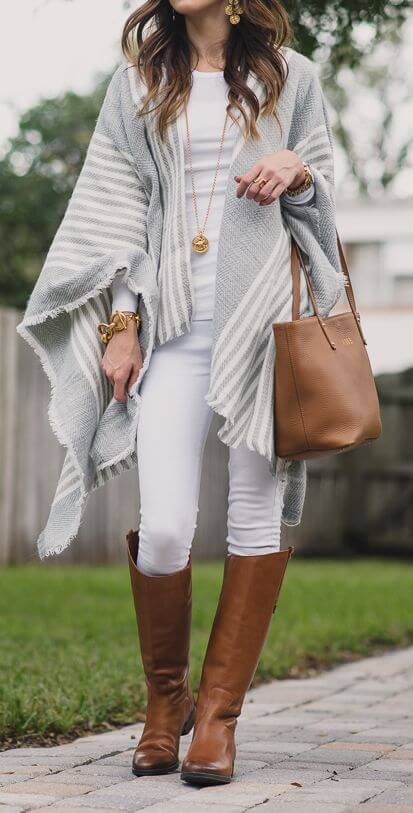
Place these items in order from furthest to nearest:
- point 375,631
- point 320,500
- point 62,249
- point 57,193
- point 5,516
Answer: point 57,193 → point 320,500 → point 5,516 → point 375,631 → point 62,249

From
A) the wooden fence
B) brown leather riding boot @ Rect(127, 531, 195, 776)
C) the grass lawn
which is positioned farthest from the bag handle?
the wooden fence

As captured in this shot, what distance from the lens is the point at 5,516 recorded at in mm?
8773

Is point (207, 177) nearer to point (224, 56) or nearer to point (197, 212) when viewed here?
point (197, 212)

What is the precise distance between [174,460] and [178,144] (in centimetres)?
75

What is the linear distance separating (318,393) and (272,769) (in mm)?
901

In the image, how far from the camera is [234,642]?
9.78ft

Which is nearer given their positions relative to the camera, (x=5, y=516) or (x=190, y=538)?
(x=190, y=538)

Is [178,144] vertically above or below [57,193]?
below

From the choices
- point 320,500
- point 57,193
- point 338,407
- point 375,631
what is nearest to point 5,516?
point 375,631

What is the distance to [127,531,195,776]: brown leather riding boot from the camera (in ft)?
9.72

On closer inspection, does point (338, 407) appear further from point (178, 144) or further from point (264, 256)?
point (178, 144)

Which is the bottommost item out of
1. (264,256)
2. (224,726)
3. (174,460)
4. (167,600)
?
(224,726)

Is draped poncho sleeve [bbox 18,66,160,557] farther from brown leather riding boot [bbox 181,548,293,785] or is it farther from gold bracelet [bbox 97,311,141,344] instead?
brown leather riding boot [bbox 181,548,293,785]

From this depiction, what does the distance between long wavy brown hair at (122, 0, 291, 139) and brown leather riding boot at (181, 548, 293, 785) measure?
1.03 metres
